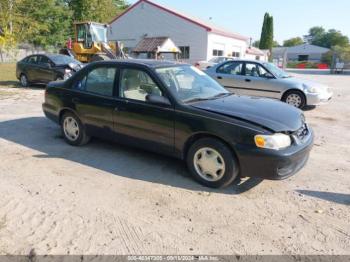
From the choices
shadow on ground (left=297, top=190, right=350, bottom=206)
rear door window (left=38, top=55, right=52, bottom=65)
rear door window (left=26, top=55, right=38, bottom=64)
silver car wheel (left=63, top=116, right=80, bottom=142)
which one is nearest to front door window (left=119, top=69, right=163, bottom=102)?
silver car wheel (left=63, top=116, right=80, bottom=142)

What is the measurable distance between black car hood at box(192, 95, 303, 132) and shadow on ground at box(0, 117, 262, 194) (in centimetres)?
91

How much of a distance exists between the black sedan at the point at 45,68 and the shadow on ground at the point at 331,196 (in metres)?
11.6

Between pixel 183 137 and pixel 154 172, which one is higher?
pixel 183 137

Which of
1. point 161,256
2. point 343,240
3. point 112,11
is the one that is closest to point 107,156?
point 161,256

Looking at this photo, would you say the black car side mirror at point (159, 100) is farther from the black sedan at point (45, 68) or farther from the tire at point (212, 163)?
the black sedan at point (45, 68)

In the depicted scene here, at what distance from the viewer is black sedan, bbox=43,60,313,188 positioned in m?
3.81

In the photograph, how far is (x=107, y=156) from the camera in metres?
5.30

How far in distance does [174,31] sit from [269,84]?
22625 mm

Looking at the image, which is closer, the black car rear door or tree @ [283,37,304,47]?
the black car rear door

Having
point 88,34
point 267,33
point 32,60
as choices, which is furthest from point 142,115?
point 267,33

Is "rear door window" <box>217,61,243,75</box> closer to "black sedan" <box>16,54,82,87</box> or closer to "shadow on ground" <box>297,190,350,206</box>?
"black sedan" <box>16,54,82,87</box>

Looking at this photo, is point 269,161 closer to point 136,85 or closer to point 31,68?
point 136,85

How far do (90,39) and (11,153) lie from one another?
17.5m

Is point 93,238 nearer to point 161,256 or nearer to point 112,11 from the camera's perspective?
point 161,256
